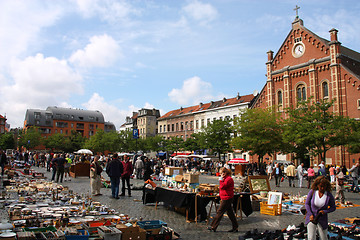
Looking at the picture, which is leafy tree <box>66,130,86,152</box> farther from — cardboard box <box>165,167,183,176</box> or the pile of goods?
the pile of goods

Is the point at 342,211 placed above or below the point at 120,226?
below

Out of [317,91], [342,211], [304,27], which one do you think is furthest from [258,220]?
[304,27]

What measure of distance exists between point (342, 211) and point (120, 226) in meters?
9.32

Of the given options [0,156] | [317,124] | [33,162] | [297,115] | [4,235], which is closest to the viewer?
[4,235]

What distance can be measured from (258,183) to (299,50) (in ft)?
108

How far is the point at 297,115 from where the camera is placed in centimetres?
2802

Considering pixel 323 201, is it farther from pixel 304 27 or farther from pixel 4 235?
pixel 304 27

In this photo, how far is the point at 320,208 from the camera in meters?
5.66

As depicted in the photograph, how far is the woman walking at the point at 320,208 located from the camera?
5.62 metres

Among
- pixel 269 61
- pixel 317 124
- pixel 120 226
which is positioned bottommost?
pixel 120 226

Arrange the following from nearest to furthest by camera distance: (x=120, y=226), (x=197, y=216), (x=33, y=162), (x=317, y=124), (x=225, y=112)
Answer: (x=120, y=226) < (x=197, y=216) < (x=317, y=124) < (x=33, y=162) < (x=225, y=112)

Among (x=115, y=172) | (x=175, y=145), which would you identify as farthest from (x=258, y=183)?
(x=175, y=145)

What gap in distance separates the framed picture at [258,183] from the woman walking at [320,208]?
5.15m

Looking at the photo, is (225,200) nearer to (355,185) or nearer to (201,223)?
(201,223)
